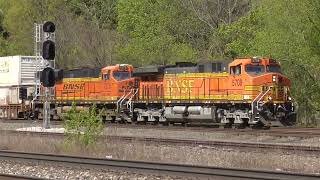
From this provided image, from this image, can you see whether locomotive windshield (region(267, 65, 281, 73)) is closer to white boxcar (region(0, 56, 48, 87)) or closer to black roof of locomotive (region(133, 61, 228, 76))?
black roof of locomotive (region(133, 61, 228, 76))

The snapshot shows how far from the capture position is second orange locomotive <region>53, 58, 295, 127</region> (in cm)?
2573

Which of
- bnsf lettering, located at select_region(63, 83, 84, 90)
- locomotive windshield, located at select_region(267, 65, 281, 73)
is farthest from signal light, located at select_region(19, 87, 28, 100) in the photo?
locomotive windshield, located at select_region(267, 65, 281, 73)

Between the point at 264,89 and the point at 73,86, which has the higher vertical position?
the point at 73,86

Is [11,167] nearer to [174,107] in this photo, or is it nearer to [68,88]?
[174,107]

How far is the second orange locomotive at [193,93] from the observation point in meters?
25.7

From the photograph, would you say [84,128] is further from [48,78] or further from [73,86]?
[73,86]

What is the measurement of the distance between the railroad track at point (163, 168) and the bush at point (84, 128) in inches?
70.8

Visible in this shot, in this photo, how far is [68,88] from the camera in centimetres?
3666

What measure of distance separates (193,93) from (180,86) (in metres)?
0.97

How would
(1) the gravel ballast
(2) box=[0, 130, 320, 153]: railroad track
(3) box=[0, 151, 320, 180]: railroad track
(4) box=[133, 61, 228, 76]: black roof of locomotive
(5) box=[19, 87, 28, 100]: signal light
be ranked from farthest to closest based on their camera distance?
1. (5) box=[19, 87, 28, 100]: signal light
2. (4) box=[133, 61, 228, 76]: black roof of locomotive
3. (2) box=[0, 130, 320, 153]: railroad track
4. (1) the gravel ballast
5. (3) box=[0, 151, 320, 180]: railroad track

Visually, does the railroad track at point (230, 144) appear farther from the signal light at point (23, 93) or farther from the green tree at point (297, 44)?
the signal light at point (23, 93)

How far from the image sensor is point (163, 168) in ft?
44.8

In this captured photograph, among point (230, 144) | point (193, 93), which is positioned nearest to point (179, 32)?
point (193, 93)

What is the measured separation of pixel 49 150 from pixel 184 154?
4.87 metres
